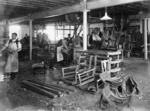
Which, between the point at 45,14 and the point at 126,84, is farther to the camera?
the point at 45,14

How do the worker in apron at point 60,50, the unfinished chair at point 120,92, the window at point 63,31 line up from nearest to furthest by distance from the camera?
the unfinished chair at point 120,92, the worker in apron at point 60,50, the window at point 63,31

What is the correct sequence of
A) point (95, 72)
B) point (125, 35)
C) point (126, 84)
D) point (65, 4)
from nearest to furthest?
point (126, 84) → point (95, 72) → point (65, 4) → point (125, 35)

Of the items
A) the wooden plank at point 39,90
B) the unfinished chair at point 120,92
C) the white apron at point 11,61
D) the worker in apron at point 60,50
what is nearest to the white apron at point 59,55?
the worker in apron at point 60,50

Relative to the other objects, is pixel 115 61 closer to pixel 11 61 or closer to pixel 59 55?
pixel 59 55

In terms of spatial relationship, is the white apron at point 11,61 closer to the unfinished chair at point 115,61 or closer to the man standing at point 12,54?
the man standing at point 12,54

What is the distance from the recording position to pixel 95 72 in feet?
19.4

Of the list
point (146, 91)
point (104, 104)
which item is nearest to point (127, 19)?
point (146, 91)

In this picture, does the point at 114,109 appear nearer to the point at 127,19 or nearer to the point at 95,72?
the point at 95,72

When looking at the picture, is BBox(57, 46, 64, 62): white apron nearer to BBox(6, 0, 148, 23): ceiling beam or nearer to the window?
BBox(6, 0, 148, 23): ceiling beam

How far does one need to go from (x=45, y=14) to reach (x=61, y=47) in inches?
83.1

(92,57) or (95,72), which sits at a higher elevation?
(92,57)

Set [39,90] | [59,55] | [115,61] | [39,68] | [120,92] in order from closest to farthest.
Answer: [120,92]
[39,90]
[115,61]
[39,68]
[59,55]

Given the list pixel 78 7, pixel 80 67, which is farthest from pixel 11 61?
pixel 78 7

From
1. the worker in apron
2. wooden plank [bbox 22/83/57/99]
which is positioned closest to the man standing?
wooden plank [bbox 22/83/57/99]
